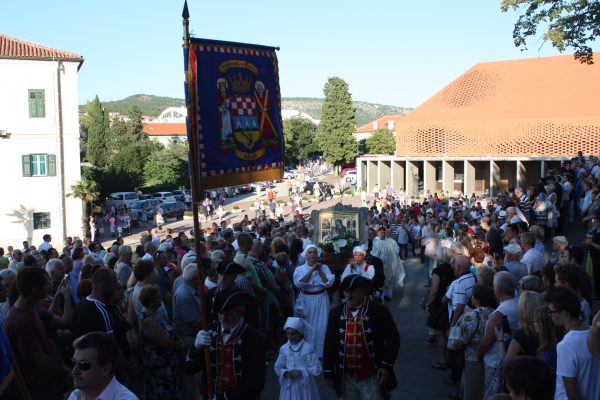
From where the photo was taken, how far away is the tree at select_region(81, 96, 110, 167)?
225ft

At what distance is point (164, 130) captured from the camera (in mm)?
109188

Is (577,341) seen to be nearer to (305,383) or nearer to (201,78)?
(305,383)

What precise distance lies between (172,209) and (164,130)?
7197cm

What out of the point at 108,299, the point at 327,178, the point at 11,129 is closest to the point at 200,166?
the point at 108,299

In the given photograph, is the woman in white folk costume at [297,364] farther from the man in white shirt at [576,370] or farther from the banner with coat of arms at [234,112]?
the man in white shirt at [576,370]

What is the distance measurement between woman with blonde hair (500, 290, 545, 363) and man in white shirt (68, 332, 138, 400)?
3.03 meters

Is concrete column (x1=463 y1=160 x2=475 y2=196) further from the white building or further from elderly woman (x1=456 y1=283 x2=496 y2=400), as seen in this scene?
elderly woman (x1=456 y1=283 x2=496 y2=400)

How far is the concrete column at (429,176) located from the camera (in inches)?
1931

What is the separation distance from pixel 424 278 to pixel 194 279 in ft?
34.9

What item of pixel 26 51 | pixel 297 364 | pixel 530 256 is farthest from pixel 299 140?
pixel 297 364

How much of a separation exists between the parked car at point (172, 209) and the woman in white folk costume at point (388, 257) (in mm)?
27919

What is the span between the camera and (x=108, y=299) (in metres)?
5.43

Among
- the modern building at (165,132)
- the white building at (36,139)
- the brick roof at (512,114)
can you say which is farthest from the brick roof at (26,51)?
the modern building at (165,132)

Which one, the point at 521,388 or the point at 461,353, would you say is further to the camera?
the point at 461,353
